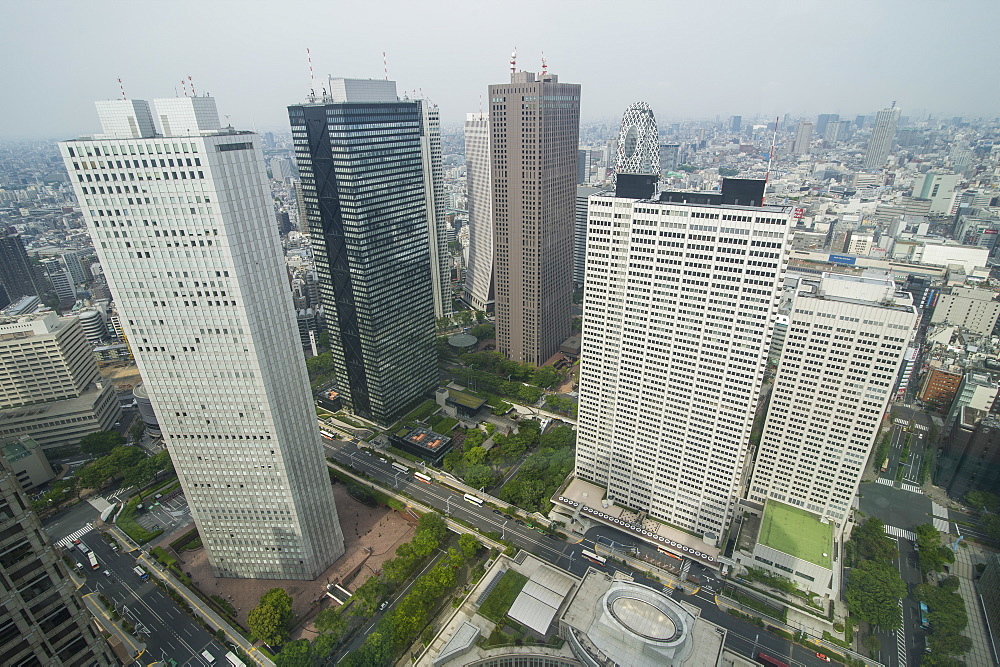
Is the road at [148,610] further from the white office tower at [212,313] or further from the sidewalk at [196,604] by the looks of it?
the white office tower at [212,313]

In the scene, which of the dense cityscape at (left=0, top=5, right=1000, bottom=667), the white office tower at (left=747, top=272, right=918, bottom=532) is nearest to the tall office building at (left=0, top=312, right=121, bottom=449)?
the dense cityscape at (left=0, top=5, right=1000, bottom=667)

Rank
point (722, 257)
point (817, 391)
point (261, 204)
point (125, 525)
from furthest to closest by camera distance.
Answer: point (125, 525), point (817, 391), point (722, 257), point (261, 204)

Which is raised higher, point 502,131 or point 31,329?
point 502,131

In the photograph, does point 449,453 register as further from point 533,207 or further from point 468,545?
point 533,207

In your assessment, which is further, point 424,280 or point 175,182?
point 424,280

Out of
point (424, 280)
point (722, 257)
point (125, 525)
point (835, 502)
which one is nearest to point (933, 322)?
point (835, 502)

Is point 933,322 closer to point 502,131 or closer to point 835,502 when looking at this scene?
Result: point 835,502

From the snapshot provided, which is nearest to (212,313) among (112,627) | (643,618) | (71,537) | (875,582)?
(112,627)
